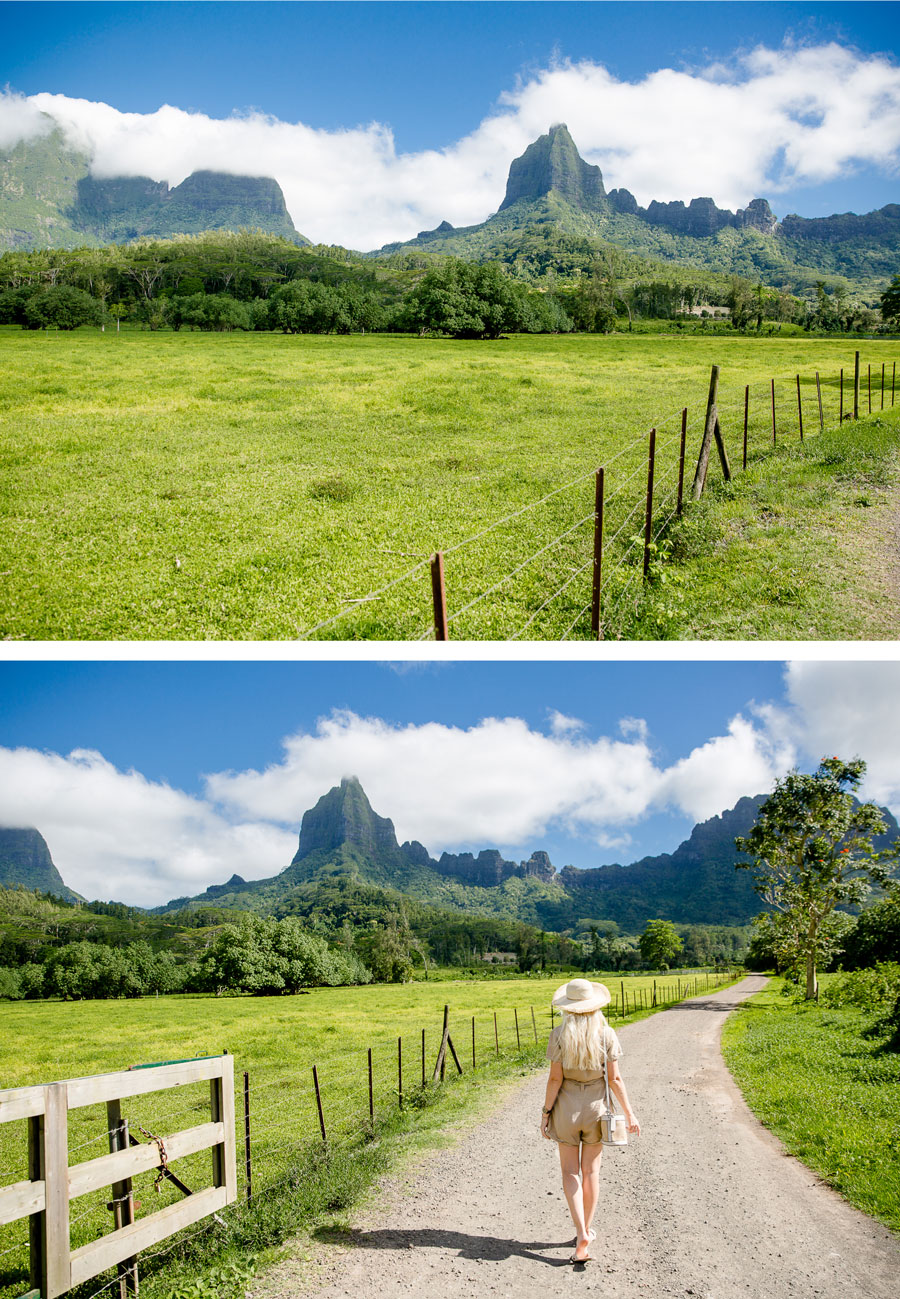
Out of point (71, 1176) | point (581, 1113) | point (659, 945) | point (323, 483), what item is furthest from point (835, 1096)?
point (659, 945)

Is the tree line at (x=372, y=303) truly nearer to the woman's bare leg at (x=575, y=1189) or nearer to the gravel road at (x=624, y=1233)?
the gravel road at (x=624, y=1233)

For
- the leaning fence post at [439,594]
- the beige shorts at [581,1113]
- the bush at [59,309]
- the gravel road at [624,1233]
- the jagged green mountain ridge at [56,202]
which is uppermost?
the jagged green mountain ridge at [56,202]

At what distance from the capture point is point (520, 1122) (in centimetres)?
904

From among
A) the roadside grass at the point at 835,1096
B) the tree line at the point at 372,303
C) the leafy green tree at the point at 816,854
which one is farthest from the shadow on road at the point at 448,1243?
the tree line at the point at 372,303

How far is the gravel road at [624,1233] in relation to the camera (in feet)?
15.4

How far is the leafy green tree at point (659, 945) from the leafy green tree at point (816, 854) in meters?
52.9

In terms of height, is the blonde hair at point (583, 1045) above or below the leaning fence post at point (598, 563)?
below

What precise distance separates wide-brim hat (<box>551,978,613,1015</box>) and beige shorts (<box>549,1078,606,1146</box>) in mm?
500

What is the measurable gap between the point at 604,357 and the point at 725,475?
95.5 ft

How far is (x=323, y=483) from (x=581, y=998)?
1378 cm

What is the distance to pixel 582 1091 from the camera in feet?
17.3

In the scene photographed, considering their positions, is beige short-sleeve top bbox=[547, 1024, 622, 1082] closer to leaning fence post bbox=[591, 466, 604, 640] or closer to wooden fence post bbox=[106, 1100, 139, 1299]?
wooden fence post bbox=[106, 1100, 139, 1299]

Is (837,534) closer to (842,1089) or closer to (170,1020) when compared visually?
(842,1089)

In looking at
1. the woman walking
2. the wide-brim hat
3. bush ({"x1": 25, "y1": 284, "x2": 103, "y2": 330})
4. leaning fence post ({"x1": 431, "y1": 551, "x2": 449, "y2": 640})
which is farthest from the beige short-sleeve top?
bush ({"x1": 25, "y1": 284, "x2": 103, "y2": 330})
